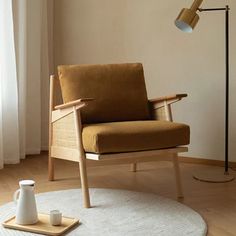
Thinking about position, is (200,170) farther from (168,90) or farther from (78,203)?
(78,203)

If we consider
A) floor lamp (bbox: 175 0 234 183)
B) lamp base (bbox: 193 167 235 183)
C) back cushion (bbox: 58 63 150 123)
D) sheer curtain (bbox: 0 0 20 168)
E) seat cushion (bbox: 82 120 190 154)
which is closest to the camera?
seat cushion (bbox: 82 120 190 154)

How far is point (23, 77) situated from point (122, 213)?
1.77 meters

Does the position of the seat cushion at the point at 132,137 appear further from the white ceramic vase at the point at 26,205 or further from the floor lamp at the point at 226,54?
the floor lamp at the point at 226,54

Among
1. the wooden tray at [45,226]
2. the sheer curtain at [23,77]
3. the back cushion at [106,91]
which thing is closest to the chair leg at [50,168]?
the back cushion at [106,91]

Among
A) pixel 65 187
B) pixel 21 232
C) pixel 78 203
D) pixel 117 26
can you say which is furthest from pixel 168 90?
pixel 21 232

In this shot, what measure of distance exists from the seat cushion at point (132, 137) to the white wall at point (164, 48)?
1022 millimetres

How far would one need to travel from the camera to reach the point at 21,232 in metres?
2.05

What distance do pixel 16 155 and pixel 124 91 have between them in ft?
3.83

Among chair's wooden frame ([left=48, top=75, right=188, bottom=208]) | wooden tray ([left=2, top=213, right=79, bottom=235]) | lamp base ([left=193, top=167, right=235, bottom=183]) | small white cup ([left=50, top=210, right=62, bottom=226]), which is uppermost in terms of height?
chair's wooden frame ([left=48, top=75, right=188, bottom=208])

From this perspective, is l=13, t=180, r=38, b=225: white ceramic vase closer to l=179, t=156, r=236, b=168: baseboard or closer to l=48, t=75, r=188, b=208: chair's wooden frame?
l=48, t=75, r=188, b=208: chair's wooden frame

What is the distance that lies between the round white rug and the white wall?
112 centimetres

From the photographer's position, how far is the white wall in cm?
346

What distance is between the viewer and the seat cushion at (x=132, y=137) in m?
2.33

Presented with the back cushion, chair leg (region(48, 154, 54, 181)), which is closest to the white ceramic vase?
the back cushion
